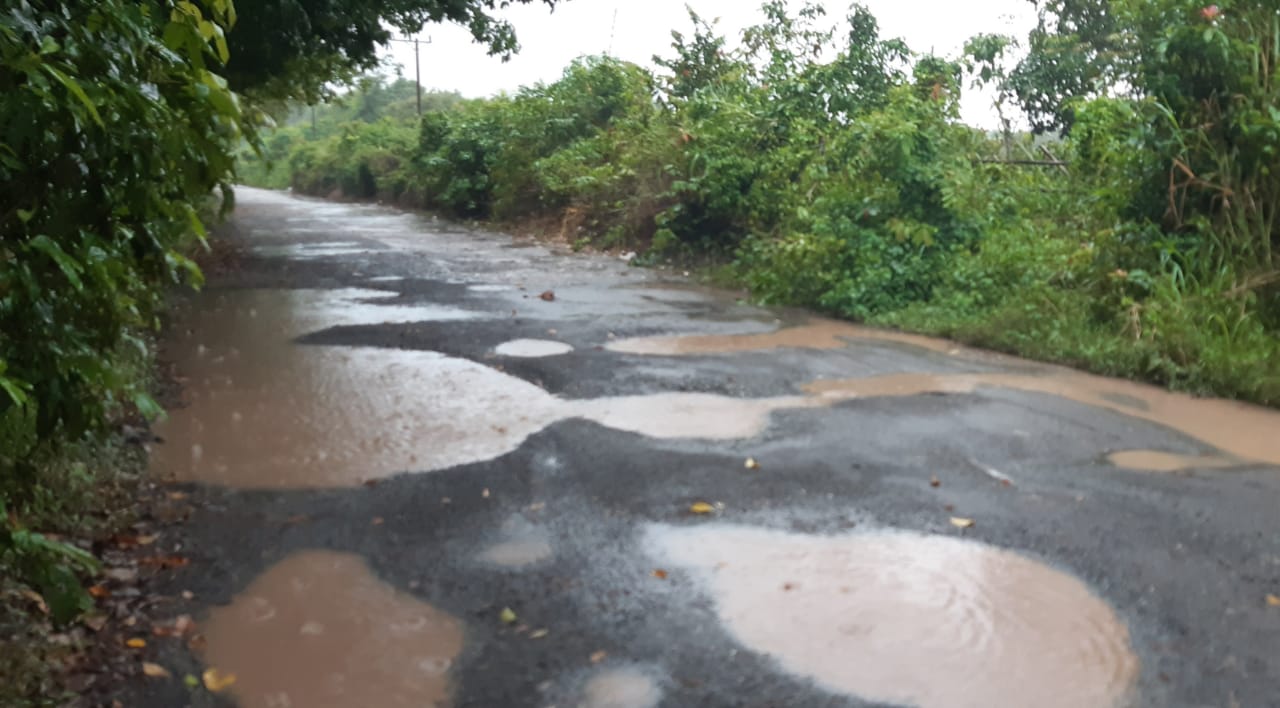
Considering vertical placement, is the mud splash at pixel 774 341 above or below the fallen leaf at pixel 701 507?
above

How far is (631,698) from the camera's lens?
318cm

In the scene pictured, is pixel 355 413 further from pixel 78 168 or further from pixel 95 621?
pixel 78 168

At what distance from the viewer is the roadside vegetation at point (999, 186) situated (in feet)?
26.3

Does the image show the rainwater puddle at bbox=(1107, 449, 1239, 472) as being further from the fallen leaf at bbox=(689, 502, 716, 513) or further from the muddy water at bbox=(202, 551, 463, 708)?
the muddy water at bbox=(202, 551, 463, 708)

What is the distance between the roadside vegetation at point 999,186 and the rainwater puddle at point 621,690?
2087 millimetres

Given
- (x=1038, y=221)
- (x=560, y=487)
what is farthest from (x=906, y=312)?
(x=560, y=487)

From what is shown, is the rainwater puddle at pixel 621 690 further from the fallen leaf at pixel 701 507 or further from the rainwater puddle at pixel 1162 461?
the rainwater puddle at pixel 1162 461

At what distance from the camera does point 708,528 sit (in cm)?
455

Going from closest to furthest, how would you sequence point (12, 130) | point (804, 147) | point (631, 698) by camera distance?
1. point (12, 130)
2. point (631, 698)
3. point (804, 147)

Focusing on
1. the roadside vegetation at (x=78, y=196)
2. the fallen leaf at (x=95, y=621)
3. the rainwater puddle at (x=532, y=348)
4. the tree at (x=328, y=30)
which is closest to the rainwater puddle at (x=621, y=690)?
the roadside vegetation at (x=78, y=196)

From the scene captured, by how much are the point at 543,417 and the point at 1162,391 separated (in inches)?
167

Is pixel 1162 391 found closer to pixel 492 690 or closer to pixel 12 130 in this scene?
pixel 492 690

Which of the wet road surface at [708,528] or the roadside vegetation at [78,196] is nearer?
the roadside vegetation at [78,196]

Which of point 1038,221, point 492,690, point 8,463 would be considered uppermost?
point 1038,221
